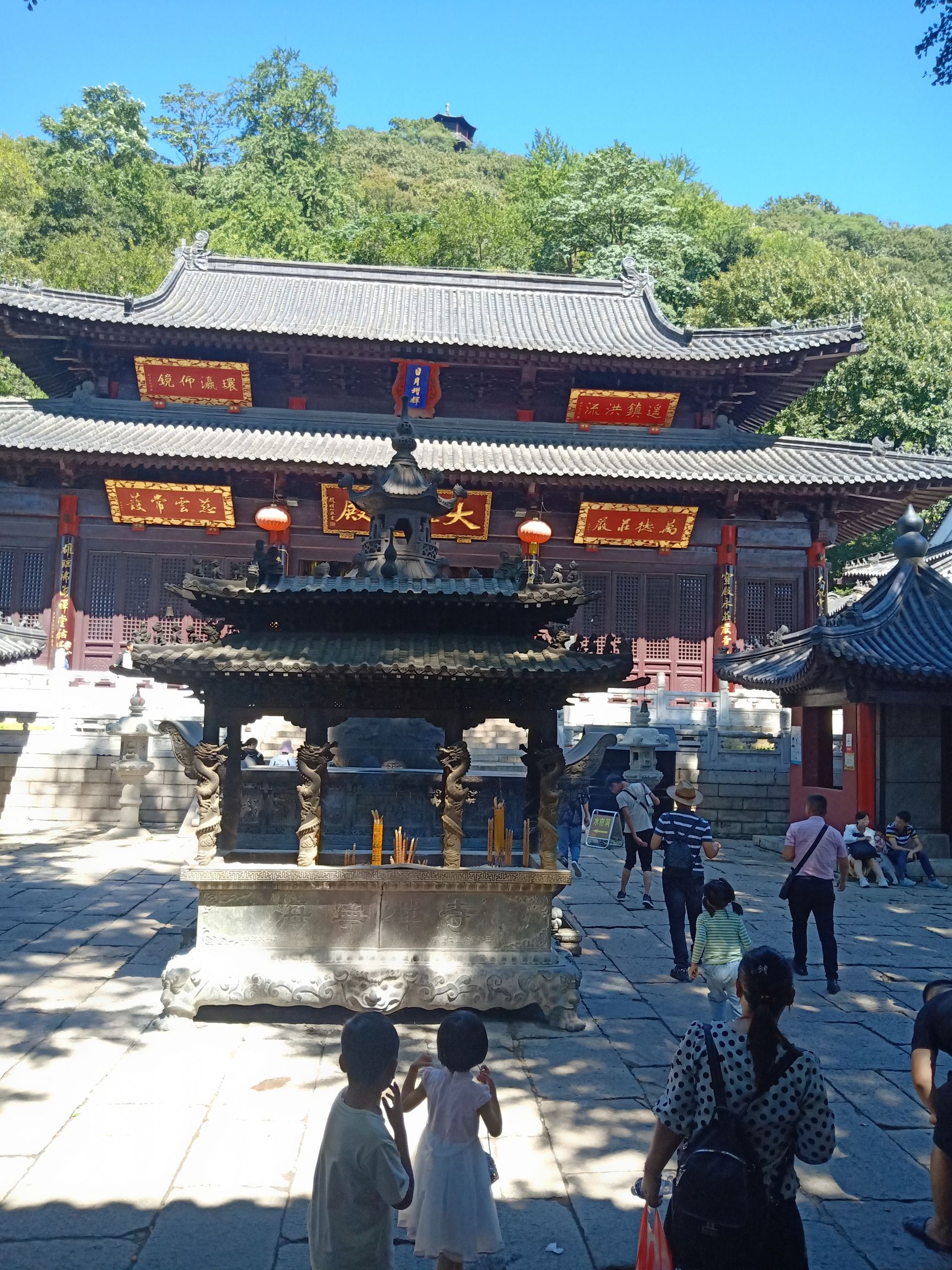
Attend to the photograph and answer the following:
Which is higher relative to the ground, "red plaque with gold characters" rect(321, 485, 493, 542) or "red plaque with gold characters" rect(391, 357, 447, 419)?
"red plaque with gold characters" rect(391, 357, 447, 419)

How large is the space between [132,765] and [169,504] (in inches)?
293

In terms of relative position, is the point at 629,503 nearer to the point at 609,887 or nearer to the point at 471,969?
the point at 609,887

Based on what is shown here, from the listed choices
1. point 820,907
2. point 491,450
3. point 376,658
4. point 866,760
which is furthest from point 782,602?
point 376,658

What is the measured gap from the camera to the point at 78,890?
34.1 ft

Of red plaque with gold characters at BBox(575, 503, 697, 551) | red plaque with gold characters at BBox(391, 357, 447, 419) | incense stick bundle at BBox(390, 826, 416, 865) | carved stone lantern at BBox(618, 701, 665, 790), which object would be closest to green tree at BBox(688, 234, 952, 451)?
red plaque with gold characters at BBox(575, 503, 697, 551)

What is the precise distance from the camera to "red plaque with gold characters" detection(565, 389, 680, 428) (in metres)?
21.7

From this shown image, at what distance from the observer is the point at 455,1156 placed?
319 cm

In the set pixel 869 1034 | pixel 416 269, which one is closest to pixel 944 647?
pixel 869 1034

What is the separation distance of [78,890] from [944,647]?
40.6ft

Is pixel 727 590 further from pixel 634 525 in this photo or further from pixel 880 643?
pixel 880 643

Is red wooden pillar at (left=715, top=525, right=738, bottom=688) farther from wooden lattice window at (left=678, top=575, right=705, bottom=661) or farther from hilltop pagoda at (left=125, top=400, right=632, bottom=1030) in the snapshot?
hilltop pagoda at (left=125, top=400, right=632, bottom=1030)

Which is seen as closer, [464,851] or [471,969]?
[471,969]

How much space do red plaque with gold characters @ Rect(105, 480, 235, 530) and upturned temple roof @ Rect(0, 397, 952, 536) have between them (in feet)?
2.76

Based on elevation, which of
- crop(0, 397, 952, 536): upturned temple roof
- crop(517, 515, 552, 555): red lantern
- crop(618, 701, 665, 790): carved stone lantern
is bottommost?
crop(618, 701, 665, 790): carved stone lantern
